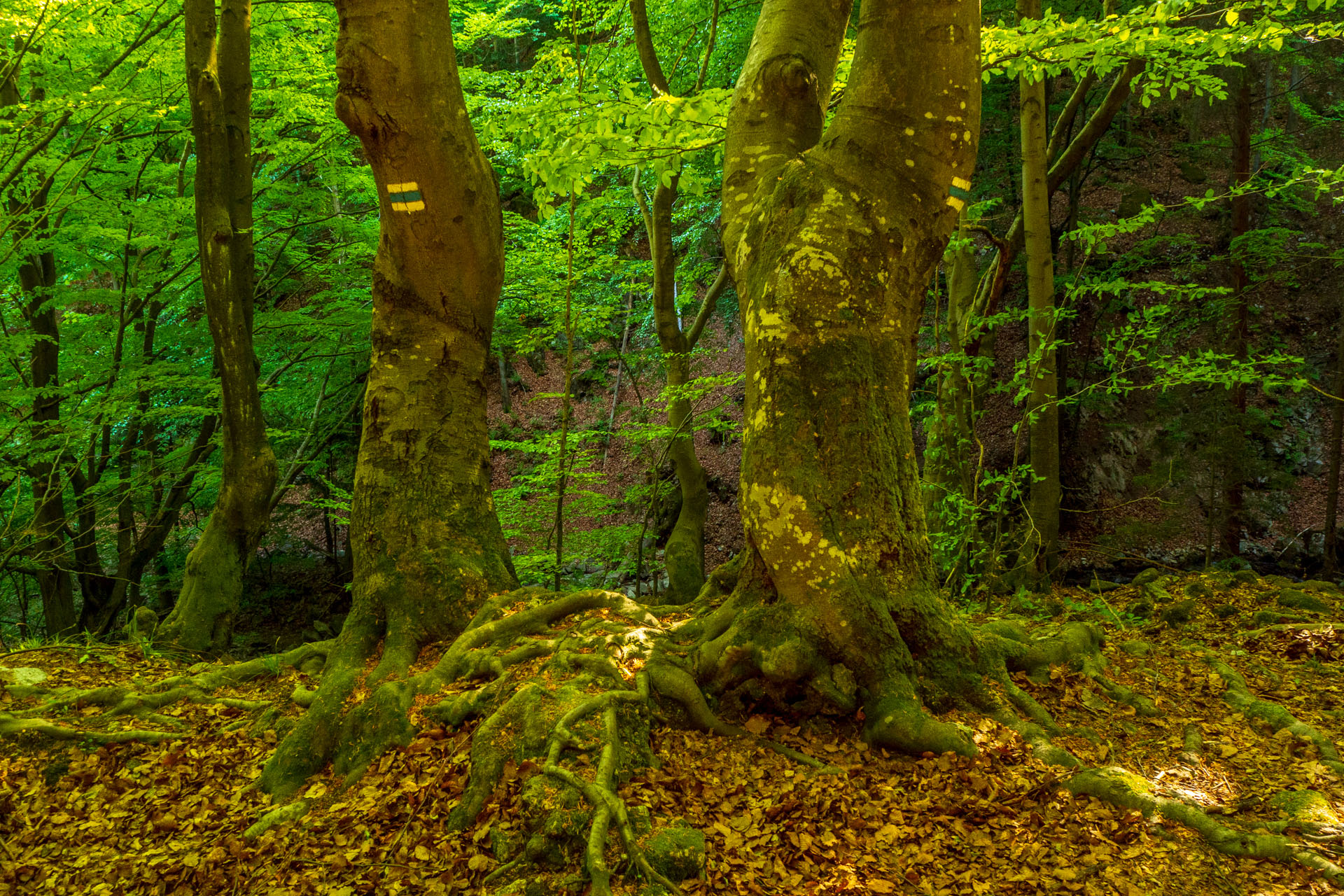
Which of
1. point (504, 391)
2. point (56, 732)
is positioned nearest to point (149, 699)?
point (56, 732)

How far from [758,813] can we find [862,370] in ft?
5.89

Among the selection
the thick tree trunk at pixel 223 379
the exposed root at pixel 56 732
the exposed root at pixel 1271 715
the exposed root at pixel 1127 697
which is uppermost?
the thick tree trunk at pixel 223 379

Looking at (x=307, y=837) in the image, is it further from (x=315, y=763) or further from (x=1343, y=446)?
(x=1343, y=446)

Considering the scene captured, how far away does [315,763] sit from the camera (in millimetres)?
3074

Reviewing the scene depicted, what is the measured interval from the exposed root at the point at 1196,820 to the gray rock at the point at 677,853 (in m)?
1.40

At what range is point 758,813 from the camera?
8.11 ft

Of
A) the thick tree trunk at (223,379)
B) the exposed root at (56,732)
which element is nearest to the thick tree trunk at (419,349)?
the exposed root at (56,732)

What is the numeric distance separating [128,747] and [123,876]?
1.00m

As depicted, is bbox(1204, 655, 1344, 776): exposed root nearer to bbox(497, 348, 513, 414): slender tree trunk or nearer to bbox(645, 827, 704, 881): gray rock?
bbox(645, 827, 704, 881): gray rock

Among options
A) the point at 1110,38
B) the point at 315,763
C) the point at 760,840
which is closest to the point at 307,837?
the point at 315,763

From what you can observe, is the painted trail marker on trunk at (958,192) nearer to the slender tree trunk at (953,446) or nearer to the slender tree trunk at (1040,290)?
the slender tree trunk at (953,446)

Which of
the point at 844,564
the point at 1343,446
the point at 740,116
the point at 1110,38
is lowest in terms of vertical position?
the point at 1343,446

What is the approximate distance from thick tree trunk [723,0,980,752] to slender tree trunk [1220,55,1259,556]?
28.4 feet

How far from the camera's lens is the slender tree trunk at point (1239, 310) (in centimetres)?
973
